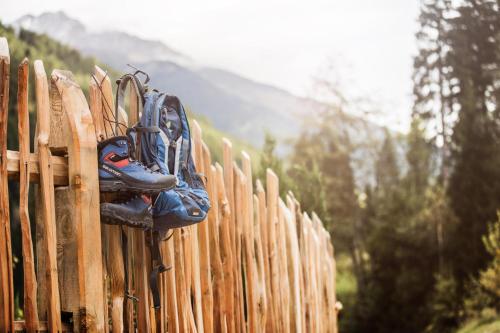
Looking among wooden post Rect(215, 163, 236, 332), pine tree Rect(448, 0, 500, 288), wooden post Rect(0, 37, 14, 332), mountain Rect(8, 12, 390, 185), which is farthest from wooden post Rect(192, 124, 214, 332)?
mountain Rect(8, 12, 390, 185)

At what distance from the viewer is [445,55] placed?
2488cm

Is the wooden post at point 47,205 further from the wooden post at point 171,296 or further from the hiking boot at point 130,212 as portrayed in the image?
the wooden post at point 171,296

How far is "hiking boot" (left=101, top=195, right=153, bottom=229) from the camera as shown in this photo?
2707 mm

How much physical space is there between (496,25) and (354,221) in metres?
9.61

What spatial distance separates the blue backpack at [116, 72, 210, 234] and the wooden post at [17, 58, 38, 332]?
0.51 metres

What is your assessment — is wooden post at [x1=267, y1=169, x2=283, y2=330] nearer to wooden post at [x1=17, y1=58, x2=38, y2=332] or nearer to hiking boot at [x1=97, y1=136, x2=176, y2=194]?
hiking boot at [x1=97, y1=136, x2=176, y2=194]

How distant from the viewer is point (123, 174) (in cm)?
271

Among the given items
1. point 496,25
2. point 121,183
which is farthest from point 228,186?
point 496,25

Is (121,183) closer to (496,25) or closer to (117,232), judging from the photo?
(117,232)

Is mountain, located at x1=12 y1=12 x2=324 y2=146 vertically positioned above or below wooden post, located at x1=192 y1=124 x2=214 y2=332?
above

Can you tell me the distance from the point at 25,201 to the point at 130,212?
455mm

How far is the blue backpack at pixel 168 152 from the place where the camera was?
9.45 ft

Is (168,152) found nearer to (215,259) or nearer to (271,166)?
(215,259)

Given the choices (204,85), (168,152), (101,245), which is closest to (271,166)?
(168,152)
